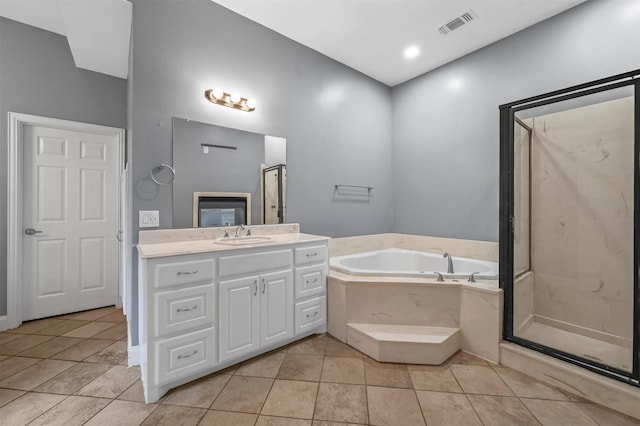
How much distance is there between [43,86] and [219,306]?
109 inches

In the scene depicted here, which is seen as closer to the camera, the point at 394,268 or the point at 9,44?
the point at 9,44

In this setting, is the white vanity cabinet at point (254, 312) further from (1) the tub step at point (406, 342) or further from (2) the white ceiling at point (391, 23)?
(2) the white ceiling at point (391, 23)

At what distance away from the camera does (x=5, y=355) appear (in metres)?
2.07

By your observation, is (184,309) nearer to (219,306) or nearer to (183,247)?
(219,306)

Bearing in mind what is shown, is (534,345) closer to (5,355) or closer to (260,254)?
(260,254)

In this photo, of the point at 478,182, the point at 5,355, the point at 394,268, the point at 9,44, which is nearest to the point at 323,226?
the point at 394,268

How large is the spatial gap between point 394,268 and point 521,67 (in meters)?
2.33

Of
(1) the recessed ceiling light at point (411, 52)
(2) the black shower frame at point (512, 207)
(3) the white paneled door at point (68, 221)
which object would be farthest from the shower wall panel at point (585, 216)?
(3) the white paneled door at point (68, 221)

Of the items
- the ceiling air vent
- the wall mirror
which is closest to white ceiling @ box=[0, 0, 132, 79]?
the wall mirror

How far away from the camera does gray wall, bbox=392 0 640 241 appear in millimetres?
2197

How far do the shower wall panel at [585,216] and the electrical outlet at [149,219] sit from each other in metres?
2.99

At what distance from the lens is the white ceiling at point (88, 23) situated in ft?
6.61

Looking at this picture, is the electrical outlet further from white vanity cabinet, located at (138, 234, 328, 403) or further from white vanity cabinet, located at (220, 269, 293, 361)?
white vanity cabinet, located at (220, 269, 293, 361)

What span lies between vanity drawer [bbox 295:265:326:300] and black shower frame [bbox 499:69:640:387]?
134 centimetres
